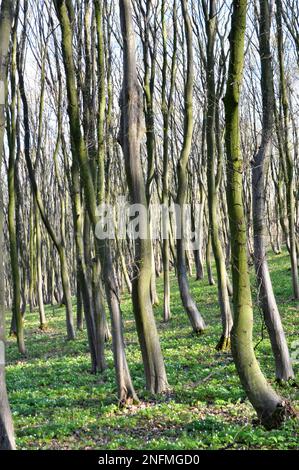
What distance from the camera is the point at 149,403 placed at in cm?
894

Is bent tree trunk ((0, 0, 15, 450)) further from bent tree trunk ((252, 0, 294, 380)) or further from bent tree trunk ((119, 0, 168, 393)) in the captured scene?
bent tree trunk ((252, 0, 294, 380))

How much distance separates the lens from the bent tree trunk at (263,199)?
8.80m

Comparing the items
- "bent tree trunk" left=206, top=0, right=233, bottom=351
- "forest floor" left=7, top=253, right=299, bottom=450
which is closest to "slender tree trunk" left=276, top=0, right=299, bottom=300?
"forest floor" left=7, top=253, right=299, bottom=450

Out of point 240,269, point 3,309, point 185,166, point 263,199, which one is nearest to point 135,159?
point 263,199

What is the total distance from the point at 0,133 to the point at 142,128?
3.24m

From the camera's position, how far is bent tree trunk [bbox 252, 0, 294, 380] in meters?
8.80

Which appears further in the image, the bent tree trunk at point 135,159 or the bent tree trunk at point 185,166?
the bent tree trunk at point 185,166

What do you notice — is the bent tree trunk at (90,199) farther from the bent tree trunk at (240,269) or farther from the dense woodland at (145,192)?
the bent tree trunk at (240,269)

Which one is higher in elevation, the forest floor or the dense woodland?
the dense woodland

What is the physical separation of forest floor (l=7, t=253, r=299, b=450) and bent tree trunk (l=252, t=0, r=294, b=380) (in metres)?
0.61

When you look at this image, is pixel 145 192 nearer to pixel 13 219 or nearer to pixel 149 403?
pixel 149 403

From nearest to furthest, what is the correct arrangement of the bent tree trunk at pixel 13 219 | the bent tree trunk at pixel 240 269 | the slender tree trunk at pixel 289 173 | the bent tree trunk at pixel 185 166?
the bent tree trunk at pixel 240 269 < the bent tree trunk at pixel 185 166 < the bent tree trunk at pixel 13 219 < the slender tree trunk at pixel 289 173

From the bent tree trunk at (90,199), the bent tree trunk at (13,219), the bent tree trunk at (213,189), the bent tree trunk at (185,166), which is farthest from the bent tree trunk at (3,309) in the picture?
the bent tree trunk at (13,219)

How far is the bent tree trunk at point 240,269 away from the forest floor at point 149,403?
11.1 inches
